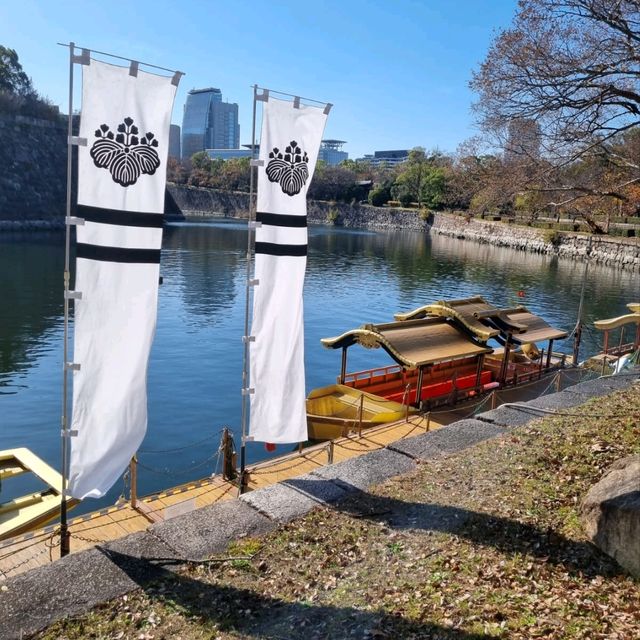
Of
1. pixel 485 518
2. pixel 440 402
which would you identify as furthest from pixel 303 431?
pixel 440 402

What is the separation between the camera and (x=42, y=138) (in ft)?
359

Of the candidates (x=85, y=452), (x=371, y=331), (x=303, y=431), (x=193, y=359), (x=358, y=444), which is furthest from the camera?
(x=193, y=359)

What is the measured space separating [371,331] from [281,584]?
525 inches

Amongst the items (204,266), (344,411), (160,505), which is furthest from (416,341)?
(204,266)

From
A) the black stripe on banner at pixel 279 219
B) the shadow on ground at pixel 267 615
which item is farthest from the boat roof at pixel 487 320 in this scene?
the shadow on ground at pixel 267 615

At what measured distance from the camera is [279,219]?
30.9 feet

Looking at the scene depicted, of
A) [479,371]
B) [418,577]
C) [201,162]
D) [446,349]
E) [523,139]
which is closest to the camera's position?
[418,577]

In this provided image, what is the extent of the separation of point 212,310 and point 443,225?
Result: 92034 millimetres

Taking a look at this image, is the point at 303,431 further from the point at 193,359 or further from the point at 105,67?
the point at 193,359

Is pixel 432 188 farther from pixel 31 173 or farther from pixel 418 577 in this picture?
pixel 418 577

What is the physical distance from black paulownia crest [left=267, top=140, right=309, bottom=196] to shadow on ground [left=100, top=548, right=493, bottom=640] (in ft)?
18.8

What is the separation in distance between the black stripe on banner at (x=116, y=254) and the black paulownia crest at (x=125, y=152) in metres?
0.82

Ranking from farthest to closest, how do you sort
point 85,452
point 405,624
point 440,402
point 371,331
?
point 440,402
point 371,331
point 85,452
point 405,624

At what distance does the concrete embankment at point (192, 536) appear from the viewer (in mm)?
6188
